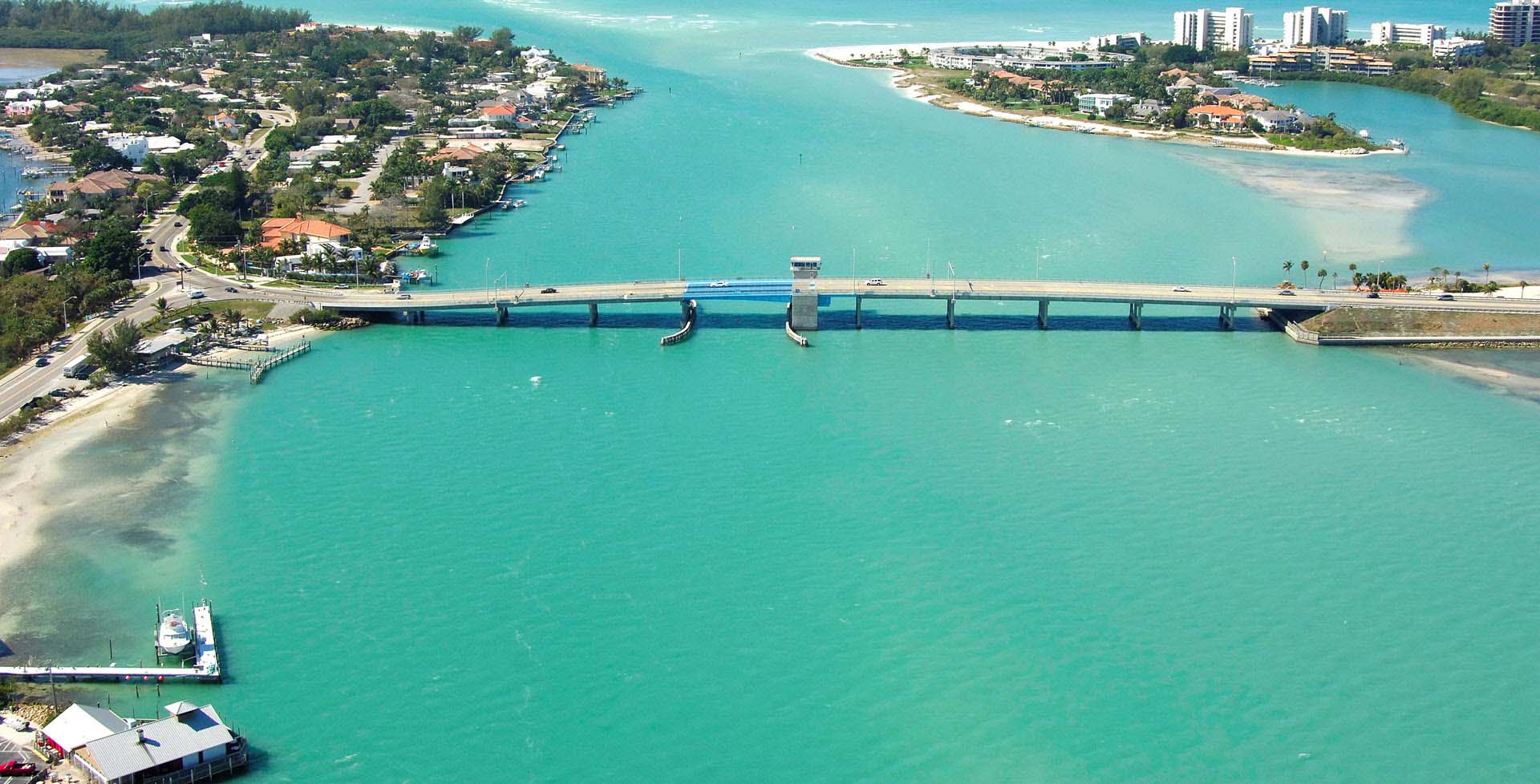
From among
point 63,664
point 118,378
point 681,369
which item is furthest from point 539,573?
point 118,378

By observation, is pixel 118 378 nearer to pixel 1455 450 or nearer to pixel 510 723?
pixel 510 723

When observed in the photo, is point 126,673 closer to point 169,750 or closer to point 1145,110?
point 169,750

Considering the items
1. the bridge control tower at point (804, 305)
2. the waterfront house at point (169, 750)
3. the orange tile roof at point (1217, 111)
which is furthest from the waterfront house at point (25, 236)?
the orange tile roof at point (1217, 111)

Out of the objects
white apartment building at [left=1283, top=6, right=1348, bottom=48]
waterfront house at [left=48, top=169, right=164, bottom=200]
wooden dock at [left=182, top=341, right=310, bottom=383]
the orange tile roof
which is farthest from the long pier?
white apartment building at [left=1283, top=6, right=1348, bottom=48]

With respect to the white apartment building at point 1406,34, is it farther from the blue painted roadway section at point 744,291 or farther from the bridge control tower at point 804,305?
the bridge control tower at point 804,305

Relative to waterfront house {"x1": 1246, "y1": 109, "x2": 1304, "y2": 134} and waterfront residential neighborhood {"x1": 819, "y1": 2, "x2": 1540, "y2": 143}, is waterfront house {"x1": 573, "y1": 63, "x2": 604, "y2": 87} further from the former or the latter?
waterfront house {"x1": 1246, "y1": 109, "x2": 1304, "y2": 134}

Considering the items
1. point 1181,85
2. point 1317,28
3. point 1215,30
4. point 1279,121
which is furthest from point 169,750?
point 1317,28

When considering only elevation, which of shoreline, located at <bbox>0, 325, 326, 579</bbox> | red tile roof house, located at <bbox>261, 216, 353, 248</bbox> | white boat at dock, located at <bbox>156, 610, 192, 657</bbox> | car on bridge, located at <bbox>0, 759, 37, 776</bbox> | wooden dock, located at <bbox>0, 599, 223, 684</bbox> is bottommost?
car on bridge, located at <bbox>0, 759, 37, 776</bbox>
